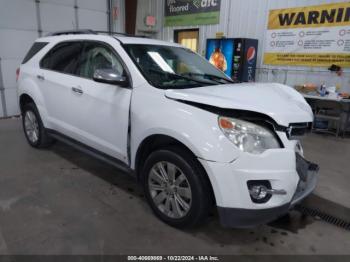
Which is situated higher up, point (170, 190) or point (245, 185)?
point (245, 185)

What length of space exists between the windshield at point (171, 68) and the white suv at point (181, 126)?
1cm

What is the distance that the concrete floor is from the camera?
2127 millimetres

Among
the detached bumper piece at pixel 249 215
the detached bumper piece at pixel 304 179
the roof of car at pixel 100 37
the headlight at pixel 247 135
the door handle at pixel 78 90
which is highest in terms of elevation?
the roof of car at pixel 100 37

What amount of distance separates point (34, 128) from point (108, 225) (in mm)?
2317

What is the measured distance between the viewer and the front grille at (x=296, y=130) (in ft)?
6.55

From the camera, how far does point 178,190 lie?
2.20 metres

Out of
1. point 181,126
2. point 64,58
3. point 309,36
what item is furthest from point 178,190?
point 309,36

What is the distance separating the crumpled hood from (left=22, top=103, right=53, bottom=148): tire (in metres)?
2.41

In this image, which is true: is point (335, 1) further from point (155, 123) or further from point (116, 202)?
point (116, 202)

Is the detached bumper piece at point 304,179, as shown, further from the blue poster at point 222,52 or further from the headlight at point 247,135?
the blue poster at point 222,52

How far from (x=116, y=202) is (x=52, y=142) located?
197cm

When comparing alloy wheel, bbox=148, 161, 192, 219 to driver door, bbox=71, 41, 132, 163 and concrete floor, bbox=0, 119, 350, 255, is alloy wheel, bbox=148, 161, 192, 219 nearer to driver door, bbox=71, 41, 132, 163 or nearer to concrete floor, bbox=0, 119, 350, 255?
concrete floor, bbox=0, 119, 350, 255

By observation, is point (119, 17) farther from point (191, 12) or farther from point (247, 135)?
A: point (247, 135)

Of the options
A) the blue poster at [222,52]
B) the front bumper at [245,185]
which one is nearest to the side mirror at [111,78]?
the front bumper at [245,185]
